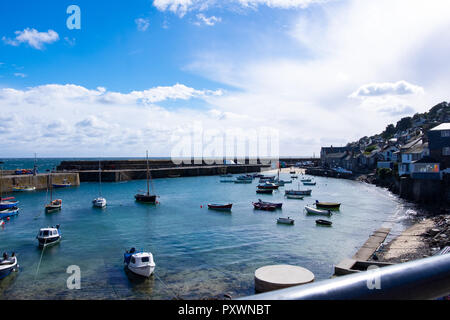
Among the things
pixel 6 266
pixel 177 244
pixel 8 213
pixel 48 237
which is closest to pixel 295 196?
pixel 177 244

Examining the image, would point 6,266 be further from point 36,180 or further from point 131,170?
point 131,170

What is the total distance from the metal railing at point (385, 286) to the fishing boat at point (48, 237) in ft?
106

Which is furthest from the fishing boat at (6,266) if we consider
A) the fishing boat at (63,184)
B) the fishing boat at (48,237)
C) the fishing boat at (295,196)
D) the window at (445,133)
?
the fishing boat at (63,184)

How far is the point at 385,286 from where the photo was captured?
6.21 feet

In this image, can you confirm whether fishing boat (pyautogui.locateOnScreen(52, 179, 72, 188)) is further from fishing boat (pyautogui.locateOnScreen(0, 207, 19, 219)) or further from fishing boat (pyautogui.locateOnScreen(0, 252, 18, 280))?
fishing boat (pyautogui.locateOnScreen(0, 252, 18, 280))

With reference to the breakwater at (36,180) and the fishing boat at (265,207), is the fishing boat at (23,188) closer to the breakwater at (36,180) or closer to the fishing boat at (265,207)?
the breakwater at (36,180)

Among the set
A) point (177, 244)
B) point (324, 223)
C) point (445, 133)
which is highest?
point (445, 133)

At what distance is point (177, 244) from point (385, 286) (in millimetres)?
29241

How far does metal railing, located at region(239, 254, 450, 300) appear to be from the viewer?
70.2 inches

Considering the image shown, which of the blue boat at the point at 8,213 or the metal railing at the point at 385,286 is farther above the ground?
the metal railing at the point at 385,286

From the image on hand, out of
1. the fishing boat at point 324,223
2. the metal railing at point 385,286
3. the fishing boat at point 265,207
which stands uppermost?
the metal railing at point 385,286

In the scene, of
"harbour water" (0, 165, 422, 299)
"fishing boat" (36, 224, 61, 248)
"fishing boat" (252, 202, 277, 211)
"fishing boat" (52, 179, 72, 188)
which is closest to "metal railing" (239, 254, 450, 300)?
"harbour water" (0, 165, 422, 299)

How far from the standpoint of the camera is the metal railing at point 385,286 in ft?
5.85
